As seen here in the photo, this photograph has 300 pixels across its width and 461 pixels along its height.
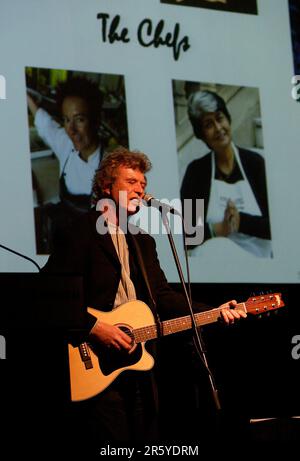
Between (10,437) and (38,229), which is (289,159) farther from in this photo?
(10,437)

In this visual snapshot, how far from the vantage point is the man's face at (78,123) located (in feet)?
15.6

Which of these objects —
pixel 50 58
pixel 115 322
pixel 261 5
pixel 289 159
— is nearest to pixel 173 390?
pixel 115 322

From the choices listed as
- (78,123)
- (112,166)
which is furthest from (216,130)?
(112,166)

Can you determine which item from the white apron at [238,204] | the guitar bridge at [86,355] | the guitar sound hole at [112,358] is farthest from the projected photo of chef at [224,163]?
the guitar bridge at [86,355]

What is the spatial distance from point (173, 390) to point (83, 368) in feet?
4.14

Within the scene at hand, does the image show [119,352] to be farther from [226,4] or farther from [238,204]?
[226,4]

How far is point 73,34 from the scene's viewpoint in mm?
4816

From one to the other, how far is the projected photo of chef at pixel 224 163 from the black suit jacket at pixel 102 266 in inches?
29.1

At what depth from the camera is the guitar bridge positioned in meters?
3.96

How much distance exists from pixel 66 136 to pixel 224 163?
1037 millimetres

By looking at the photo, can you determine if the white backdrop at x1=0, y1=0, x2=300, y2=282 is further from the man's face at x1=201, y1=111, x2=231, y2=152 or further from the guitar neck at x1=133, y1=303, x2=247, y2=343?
the guitar neck at x1=133, y1=303, x2=247, y2=343

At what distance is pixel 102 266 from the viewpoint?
4141 millimetres

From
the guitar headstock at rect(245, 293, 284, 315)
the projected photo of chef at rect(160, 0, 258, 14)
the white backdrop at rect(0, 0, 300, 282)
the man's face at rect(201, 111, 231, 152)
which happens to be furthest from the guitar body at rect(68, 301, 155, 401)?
the projected photo of chef at rect(160, 0, 258, 14)

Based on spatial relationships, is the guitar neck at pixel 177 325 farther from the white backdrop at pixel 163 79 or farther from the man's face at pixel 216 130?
the man's face at pixel 216 130
